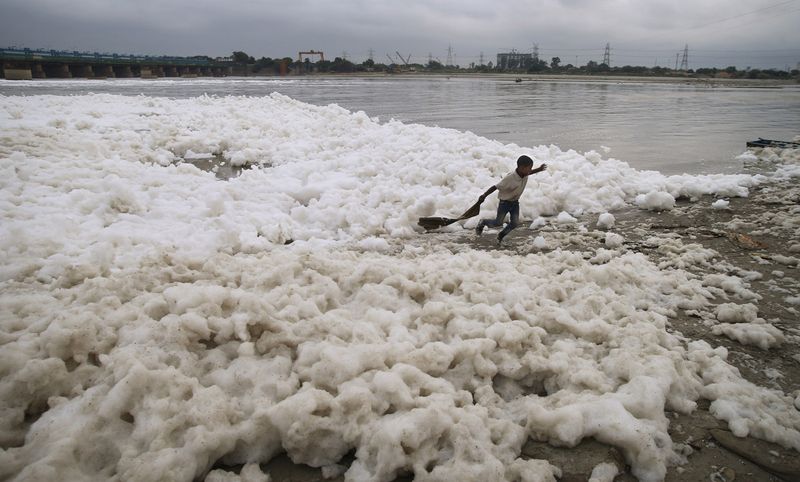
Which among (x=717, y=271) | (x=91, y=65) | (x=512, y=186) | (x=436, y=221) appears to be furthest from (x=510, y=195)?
(x=91, y=65)

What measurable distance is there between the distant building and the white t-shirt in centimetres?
11765

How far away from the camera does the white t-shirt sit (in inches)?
197

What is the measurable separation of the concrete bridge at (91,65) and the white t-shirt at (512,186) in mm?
52586

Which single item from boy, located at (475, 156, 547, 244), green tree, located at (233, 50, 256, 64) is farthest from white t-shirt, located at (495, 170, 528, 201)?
green tree, located at (233, 50, 256, 64)

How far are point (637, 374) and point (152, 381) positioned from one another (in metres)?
2.79

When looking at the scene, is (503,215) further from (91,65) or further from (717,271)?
(91,65)

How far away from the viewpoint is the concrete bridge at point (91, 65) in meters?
47.6

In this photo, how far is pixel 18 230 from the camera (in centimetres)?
401

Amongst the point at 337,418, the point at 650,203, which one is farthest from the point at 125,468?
the point at 650,203

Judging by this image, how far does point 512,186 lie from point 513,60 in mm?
126470

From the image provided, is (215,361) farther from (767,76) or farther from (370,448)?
(767,76)

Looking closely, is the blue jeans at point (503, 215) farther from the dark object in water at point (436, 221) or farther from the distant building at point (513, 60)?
the distant building at point (513, 60)

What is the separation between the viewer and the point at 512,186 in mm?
5039

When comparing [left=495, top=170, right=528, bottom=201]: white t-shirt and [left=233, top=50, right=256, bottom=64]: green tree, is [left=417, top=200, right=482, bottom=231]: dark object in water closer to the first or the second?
[left=495, top=170, right=528, bottom=201]: white t-shirt
